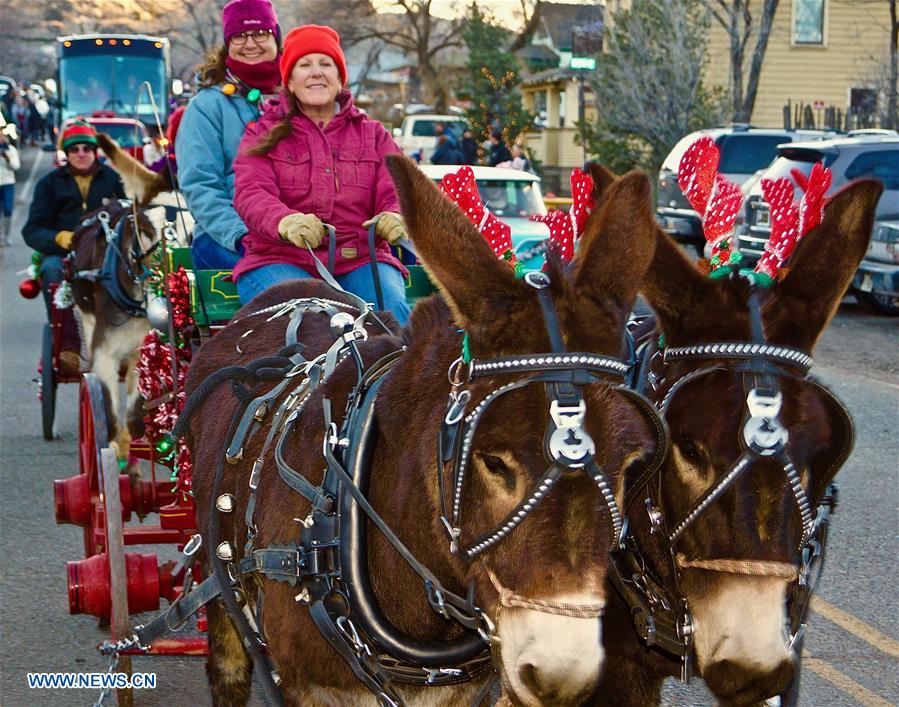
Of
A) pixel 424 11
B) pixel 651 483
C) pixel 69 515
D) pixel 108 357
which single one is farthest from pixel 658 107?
pixel 424 11

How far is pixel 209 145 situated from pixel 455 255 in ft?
11.4

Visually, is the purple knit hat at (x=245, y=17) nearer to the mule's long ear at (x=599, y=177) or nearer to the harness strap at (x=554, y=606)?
the mule's long ear at (x=599, y=177)

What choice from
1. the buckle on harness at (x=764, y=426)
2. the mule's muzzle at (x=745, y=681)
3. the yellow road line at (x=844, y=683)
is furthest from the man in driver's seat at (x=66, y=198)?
the mule's muzzle at (x=745, y=681)

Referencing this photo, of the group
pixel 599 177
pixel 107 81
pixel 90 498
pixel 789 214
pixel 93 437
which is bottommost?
pixel 90 498

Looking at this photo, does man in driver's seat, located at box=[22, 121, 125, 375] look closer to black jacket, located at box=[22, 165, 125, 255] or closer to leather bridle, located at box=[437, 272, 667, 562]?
black jacket, located at box=[22, 165, 125, 255]

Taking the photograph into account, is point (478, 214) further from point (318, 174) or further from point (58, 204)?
point (58, 204)

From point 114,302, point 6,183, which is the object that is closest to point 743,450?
point 114,302

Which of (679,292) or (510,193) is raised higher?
(679,292)

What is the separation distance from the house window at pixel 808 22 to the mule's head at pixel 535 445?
39349 millimetres

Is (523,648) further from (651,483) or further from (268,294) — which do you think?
(268,294)

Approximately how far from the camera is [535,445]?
2.67 meters

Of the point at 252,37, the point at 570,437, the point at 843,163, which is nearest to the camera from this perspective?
the point at 570,437

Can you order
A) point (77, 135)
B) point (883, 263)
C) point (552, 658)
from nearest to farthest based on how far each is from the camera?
1. point (552, 658)
2. point (77, 135)
3. point (883, 263)

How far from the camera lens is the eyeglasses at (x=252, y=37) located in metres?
6.14
